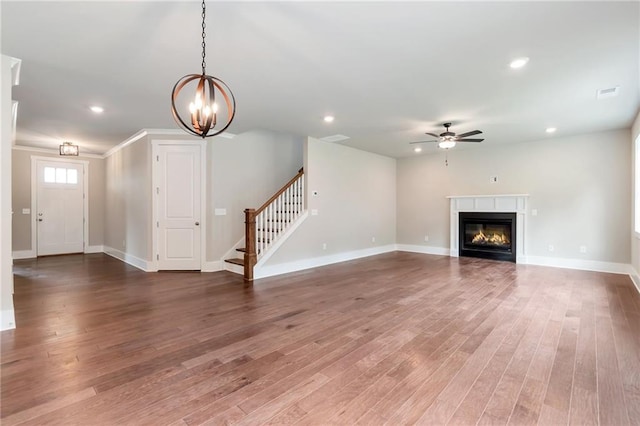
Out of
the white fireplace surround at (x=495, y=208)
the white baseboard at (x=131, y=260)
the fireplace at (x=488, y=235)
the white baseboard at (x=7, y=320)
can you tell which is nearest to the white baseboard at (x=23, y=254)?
the white baseboard at (x=131, y=260)

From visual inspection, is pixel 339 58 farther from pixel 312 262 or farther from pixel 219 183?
pixel 312 262

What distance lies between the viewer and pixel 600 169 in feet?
19.1

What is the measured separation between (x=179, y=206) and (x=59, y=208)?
4522 millimetres

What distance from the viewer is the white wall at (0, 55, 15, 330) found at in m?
2.92

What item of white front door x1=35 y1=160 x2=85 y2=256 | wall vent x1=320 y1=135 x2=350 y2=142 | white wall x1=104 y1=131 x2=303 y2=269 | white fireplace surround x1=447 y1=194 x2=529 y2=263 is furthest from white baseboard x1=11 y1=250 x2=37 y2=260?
white fireplace surround x1=447 y1=194 x2=529 y2=263

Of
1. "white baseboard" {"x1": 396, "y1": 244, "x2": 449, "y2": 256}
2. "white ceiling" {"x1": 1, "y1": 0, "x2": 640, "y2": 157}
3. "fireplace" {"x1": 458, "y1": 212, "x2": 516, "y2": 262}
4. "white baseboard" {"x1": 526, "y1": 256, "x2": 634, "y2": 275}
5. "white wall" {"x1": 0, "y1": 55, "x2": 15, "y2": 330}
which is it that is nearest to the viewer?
"white ceiling" {"x1": 1, "y1": 0, "x2": 640, "y2": 157}

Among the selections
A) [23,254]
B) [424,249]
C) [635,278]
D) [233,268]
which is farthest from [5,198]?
[635,278]

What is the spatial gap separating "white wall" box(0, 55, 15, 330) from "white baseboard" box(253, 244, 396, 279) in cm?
304

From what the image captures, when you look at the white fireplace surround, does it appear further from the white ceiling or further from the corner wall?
the white ceiling

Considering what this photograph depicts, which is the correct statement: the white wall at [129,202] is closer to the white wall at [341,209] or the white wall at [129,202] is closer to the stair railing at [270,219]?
the stair railing at [270,219]

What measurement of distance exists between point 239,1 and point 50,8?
4.69 feet

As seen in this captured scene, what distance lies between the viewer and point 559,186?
20.6ft

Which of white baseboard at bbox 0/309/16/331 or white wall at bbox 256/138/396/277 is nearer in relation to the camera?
white baseboard at bbox 0/309/16/331

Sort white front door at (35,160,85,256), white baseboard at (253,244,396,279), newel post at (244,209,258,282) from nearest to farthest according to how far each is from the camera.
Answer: newel post at (244,209,258,282) < white baseboard at (253,244,396,279) < white front door at (35,160,85,256)
